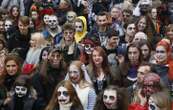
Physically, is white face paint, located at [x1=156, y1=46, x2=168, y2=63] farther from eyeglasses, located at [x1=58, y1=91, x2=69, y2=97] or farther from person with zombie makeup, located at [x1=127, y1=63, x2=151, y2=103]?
eyeglasses, located at [x1=58, y1=91, x2=69, y2=97]

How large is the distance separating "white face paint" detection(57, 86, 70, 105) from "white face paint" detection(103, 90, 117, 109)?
1.66 feet

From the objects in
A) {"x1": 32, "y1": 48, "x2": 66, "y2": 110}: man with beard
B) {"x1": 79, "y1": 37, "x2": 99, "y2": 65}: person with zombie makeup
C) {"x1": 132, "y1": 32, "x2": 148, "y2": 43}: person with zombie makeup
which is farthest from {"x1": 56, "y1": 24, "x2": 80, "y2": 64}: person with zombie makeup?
{"x1": 132, "y1": 32, "x2": 148, "y2": 43}: person with zombie makeup

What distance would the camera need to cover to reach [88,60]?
948 cm

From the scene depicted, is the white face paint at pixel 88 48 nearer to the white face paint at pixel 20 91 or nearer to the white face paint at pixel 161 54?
the white face paint at pixel 161 54

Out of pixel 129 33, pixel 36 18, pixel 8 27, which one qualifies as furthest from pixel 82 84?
pixel 36 18

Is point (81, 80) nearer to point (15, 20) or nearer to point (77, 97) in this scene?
point (77, 97)

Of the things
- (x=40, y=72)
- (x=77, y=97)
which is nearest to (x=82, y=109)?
(x=77, y=97)

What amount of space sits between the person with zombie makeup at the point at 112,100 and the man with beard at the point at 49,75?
50.1 inches

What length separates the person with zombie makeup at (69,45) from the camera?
33.1ft

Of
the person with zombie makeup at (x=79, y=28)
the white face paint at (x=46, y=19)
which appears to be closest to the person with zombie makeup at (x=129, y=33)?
the person with zombie makeup at (x=79, y=28)

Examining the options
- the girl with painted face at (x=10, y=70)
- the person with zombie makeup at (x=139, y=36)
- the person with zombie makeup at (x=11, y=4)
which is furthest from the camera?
the person with zombie makeup at (x=11, y=4)

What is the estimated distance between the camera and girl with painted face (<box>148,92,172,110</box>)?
6.64 m

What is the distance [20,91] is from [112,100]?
1.51 meters

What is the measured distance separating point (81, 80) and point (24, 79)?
0.85 metres
